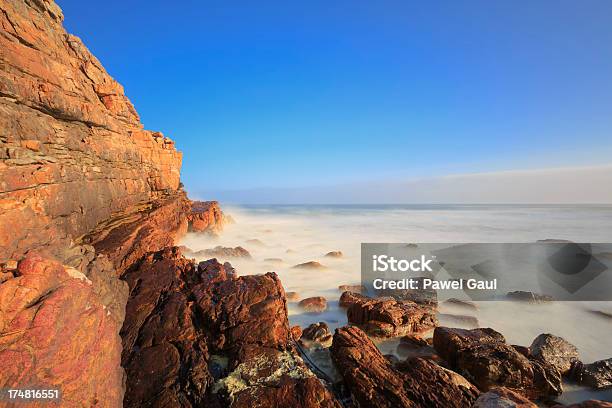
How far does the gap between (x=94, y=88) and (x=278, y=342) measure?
50.4ft

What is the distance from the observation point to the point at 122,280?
7.49m

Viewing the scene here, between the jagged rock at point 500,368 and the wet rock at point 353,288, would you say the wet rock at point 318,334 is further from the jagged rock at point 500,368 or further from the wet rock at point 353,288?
the wet rock at point 353,288

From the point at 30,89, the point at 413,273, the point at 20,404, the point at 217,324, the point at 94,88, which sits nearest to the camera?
the point at 20,404

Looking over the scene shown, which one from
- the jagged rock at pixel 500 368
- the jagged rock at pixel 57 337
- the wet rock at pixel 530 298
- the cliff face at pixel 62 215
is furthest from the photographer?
the wet rock at pixel 530 298

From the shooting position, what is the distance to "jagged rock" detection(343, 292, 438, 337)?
916 centimetres

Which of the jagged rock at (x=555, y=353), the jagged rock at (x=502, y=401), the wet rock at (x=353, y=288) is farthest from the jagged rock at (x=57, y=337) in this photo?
the wet rock at (x=353, y=288)

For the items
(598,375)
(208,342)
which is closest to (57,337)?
(208,342)

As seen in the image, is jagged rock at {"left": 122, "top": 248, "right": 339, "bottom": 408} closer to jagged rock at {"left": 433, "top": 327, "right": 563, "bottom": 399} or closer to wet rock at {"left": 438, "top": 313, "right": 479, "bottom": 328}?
jagged rock at {"left": 433, "top": 327, "right": 563, "bottom": 399}

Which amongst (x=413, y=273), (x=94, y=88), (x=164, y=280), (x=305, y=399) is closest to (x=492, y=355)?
(x=305, y=399)

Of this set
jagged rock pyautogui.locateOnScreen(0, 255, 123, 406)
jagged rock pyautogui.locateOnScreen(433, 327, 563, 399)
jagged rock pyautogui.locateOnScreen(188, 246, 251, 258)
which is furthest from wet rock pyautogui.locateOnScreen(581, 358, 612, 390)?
jagged rock pyautogui.locateOnScreen(188, 246, 251, 258)

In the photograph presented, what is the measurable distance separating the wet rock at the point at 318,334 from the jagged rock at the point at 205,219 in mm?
16787

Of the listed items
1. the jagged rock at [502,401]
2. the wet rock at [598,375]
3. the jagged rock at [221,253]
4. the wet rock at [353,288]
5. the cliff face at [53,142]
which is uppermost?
the cliff face at [53,142]

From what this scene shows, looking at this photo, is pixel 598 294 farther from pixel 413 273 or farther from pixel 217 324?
pixel 217 324

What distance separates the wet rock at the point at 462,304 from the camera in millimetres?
12275
